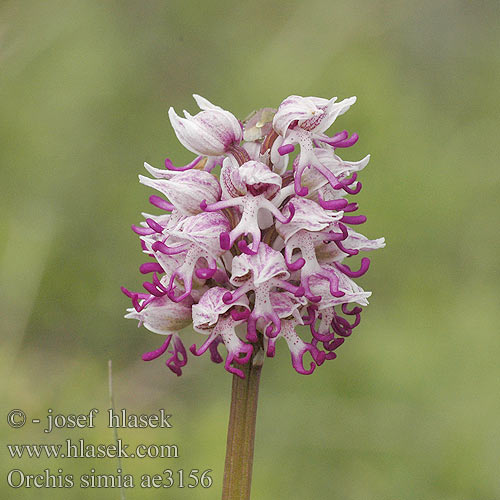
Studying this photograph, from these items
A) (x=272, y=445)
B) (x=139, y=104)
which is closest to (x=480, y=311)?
(x=272, y=445)

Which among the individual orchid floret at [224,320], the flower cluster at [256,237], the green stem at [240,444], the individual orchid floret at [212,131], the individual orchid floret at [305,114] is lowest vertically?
the green stem at [240,444]

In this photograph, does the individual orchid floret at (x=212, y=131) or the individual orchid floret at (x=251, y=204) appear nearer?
the individual orchid floret at (x=251, y=204)

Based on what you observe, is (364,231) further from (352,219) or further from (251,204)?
(251,204)

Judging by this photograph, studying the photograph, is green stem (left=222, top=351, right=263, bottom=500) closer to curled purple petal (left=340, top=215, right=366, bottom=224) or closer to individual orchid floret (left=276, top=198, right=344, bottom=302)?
individual orchid floret (left=276, top=198, right=344, bottom=302)

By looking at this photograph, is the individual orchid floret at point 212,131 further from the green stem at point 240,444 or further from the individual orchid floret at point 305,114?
the green stem at point 240,444

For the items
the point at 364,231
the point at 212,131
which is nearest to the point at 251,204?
the point at 212,131

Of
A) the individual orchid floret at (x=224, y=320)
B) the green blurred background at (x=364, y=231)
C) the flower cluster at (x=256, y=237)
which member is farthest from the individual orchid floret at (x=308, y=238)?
the green blurred background at (x=364, y=231)

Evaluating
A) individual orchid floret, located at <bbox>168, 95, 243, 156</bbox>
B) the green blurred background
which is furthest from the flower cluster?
the green blurred background
